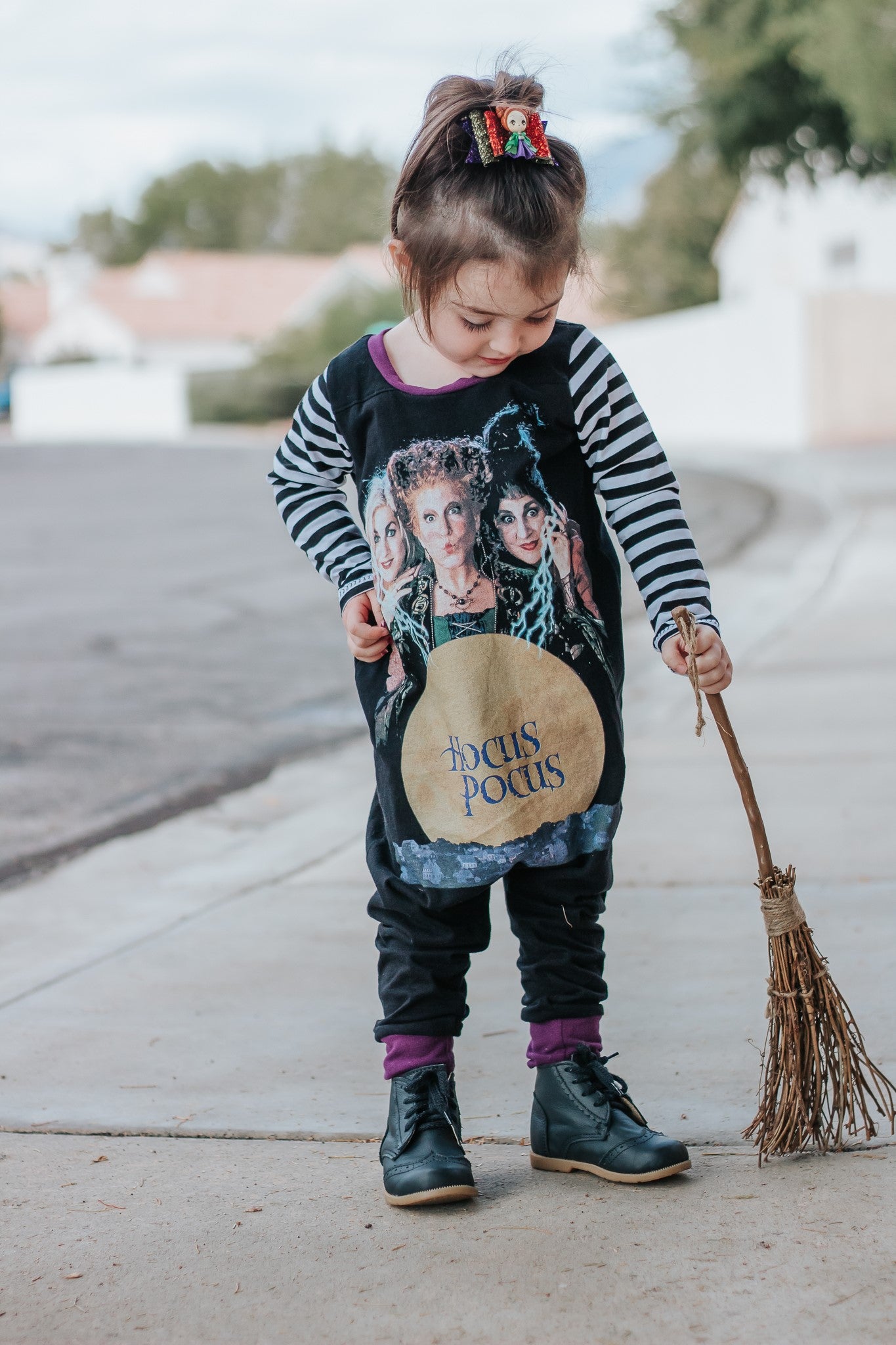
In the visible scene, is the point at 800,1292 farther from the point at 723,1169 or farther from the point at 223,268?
the point at 223,268

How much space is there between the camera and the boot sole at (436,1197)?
228 cm

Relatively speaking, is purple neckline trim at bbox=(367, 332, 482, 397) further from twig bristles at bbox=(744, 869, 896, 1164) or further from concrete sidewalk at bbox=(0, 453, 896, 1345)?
concrete sidewalk at bbox=(0, 453, 896, 1345)

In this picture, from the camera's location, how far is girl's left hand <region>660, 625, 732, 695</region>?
234cm

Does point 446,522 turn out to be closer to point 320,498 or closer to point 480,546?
point 480,546

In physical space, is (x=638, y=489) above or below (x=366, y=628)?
above

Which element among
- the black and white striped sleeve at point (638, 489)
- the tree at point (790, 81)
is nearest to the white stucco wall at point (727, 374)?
the tree at point (790, 81)

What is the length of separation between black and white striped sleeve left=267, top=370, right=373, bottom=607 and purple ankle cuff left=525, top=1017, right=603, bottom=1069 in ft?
2.39

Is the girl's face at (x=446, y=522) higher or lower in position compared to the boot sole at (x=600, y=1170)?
higher

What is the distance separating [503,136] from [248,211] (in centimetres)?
9308

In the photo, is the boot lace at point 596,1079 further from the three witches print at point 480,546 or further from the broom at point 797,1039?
Result: the three witches print at point 480,546

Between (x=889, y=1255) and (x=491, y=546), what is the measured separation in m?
1.09

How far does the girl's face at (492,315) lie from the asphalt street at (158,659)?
255 cm

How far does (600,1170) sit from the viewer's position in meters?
2.38

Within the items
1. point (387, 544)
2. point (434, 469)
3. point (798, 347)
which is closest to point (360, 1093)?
point (387, 544)
